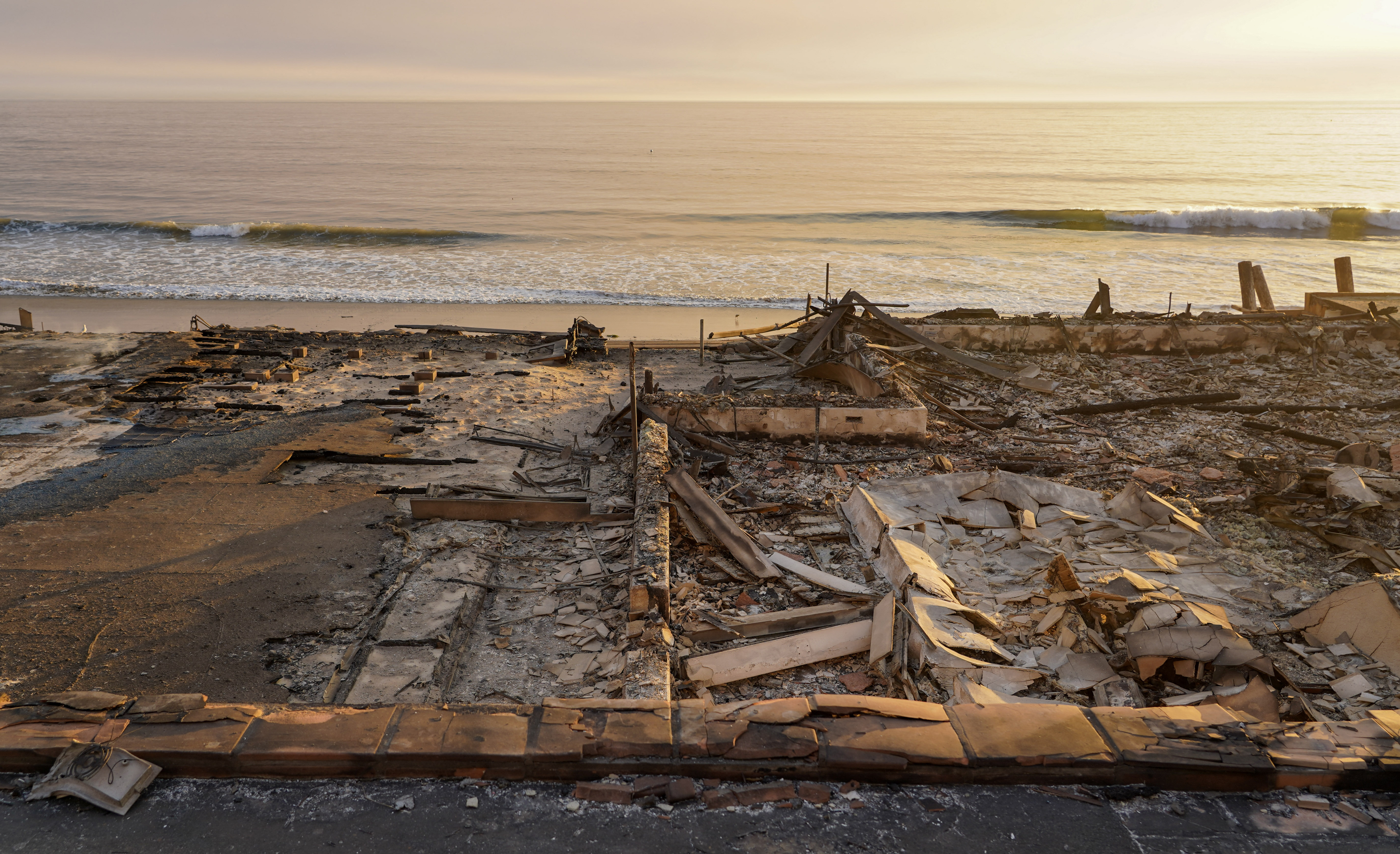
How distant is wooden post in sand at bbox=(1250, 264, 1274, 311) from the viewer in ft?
44.3

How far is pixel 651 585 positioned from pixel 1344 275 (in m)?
15.3

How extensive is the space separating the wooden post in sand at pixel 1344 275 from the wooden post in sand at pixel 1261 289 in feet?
4.87

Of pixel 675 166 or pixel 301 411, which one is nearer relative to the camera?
pixel 301 411

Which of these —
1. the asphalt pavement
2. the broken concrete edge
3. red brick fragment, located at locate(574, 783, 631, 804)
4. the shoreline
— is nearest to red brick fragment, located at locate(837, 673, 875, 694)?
the broken concrete edge

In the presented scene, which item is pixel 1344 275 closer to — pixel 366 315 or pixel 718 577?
pixel 718 577

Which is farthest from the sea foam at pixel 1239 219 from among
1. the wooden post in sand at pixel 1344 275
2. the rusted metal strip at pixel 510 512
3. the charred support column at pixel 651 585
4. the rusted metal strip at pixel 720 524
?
the rusted metal strip at pixel 510 512

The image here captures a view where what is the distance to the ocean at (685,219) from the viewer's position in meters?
20.6

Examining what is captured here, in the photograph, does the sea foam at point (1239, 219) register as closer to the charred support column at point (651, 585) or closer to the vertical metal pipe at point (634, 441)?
the vertical metal pipe at point (634, 441)

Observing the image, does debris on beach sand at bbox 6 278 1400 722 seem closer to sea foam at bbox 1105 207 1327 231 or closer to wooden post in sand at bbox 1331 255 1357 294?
wooden post in sand at bbox 1331 255 1357 294

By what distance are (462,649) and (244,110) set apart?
432 feet

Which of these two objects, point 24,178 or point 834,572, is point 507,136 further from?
point 834,572

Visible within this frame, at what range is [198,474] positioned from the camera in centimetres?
772

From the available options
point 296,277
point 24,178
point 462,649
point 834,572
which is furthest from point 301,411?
point 24,178

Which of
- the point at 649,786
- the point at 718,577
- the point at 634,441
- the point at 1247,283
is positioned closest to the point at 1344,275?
the point at 1247,283
